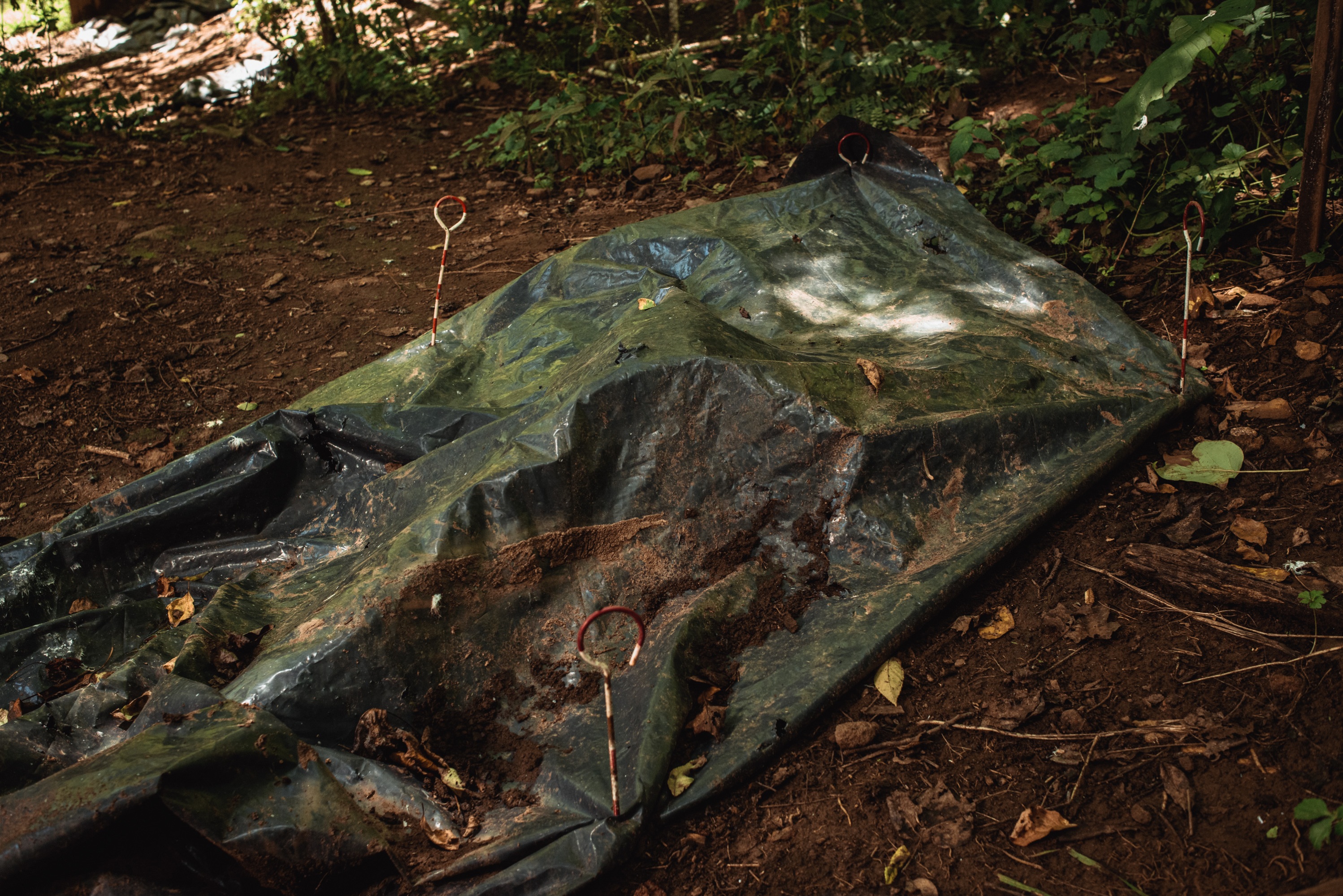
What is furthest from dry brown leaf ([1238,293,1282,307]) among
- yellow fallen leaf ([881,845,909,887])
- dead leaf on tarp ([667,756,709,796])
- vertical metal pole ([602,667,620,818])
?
vertical metal pole ([602,667,620,818])

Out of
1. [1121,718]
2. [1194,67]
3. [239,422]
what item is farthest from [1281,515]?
[239,422]

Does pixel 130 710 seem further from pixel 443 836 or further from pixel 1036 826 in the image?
pixel 1036 826

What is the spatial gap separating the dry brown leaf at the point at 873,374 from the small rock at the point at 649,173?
9.89 ft

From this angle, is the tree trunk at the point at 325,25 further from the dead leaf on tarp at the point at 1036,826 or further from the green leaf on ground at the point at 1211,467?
the dead leaf on tarp at the point at 1036,826

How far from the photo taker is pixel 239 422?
3250 millimetres

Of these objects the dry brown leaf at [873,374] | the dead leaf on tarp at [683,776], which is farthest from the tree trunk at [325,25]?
the dead leaf on tarp at [683,776]

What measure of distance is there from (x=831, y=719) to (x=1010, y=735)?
0.37m

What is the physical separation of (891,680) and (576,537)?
79 centimetres

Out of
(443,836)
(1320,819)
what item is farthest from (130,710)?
(1320,819)

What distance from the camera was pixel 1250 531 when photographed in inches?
80.2

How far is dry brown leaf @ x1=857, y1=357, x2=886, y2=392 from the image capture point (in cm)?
216

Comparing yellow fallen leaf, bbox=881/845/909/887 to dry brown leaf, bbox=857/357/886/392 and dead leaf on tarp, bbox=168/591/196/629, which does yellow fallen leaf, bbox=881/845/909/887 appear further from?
dead leaf on tarp, bbox=168/591/196/629

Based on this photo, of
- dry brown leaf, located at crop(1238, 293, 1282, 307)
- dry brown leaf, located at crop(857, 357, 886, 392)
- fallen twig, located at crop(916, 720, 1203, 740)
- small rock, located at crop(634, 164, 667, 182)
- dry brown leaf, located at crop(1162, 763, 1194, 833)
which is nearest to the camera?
dry brown leaf, located at crop(1162, 763, 1194, 833)

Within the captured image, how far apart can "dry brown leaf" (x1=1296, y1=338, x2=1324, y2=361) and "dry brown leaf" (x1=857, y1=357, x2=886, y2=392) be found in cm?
133
